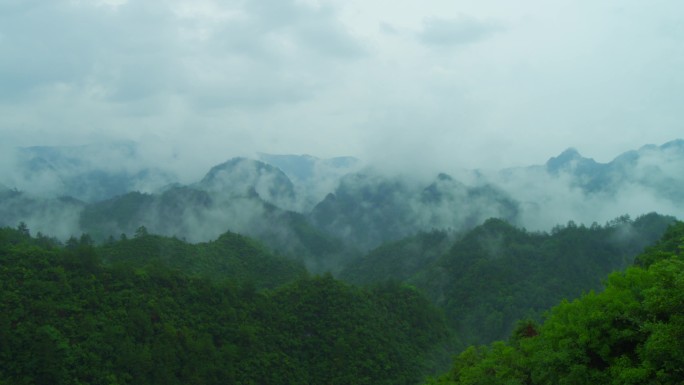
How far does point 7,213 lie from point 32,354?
72866 mm

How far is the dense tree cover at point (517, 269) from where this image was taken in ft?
159

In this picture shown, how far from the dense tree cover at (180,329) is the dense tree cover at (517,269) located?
12.2 m

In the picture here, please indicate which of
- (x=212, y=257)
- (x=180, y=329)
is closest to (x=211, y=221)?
(x=212, y=257)

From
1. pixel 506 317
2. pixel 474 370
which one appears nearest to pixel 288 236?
pixel 506 317

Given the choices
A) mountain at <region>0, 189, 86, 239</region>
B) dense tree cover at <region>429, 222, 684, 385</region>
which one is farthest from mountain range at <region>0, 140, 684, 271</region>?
dense tree cover at <region>429, 222, 684, 385</region>

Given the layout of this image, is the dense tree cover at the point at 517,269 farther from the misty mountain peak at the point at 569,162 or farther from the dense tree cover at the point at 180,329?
the misty mountain peak at the point at 569,162

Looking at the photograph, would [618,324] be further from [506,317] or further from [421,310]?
[506,317]

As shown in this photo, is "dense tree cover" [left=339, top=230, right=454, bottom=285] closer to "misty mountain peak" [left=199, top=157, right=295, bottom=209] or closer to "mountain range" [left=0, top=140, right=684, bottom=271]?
"mountain range" [left=0, top=140, right=684, bottom=271]

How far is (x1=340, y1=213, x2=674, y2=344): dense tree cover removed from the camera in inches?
1905

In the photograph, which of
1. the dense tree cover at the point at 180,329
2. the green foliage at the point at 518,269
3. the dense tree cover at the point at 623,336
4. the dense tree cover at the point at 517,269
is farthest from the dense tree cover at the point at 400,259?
the dense tree cover at the point at 623,336

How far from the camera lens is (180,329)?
27.3 m

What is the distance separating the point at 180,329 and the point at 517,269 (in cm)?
3671

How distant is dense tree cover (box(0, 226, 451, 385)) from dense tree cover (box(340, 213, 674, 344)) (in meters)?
12.2

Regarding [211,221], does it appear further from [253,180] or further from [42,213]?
[253,180]
